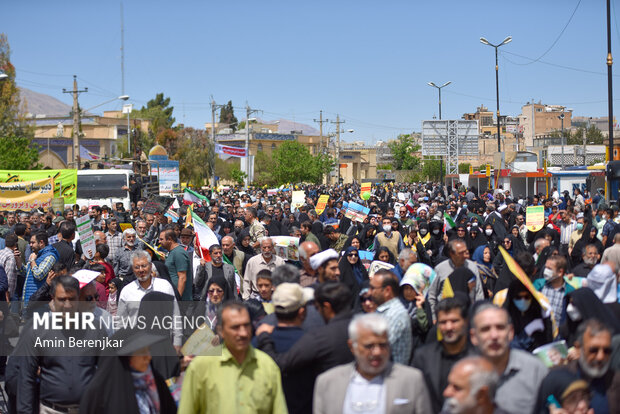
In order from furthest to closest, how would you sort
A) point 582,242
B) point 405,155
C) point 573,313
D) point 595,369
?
point 405,155 → point 582,242 → point 573,313 → point 595,369

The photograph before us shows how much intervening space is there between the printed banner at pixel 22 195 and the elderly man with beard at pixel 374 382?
65.2 feet

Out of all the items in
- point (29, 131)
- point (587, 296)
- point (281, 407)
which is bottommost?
point (281, 407)

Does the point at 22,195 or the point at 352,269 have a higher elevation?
the point at 22,195

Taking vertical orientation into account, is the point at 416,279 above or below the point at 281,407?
above

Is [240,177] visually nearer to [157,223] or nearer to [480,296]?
[157,223]

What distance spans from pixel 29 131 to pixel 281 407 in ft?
159

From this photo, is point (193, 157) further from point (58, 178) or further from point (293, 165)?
point (58, 178)

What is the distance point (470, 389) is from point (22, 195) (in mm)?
21130

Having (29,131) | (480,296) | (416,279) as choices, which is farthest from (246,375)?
(29,131)

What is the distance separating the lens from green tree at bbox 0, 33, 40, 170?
42.0m

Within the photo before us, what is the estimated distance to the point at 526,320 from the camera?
5648 millimetres

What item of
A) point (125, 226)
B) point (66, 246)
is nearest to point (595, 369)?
point (66, 246)

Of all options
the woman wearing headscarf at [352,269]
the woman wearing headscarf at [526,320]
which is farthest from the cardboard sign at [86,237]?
the woman wearing headscarf at [526,320]

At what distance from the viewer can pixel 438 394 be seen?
174 inches
